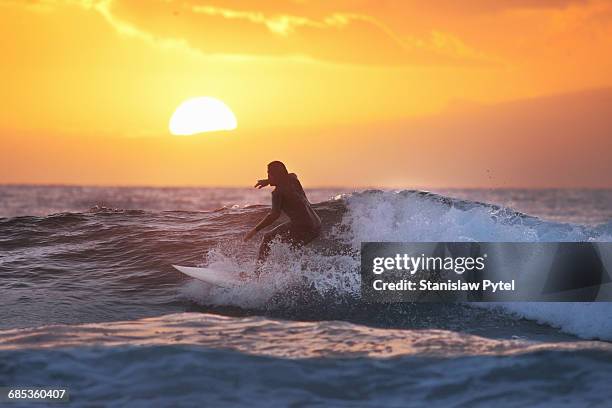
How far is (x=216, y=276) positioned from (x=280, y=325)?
3407 mm

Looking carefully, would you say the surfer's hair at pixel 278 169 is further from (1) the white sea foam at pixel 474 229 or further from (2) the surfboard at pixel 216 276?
(1) the white sea foam at pixel 474 229

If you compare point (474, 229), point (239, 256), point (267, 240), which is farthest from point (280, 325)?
point (474, 229)

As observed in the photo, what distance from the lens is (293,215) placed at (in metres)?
12.7

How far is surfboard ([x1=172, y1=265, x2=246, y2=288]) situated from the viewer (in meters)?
12.3

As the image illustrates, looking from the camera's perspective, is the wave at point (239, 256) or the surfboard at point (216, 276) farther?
the surfboard at point (216, 276)

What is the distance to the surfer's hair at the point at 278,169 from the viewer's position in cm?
1233

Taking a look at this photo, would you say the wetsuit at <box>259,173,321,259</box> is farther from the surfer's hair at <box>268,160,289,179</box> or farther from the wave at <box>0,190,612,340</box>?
the wave at <box>0,190,612,340</box>

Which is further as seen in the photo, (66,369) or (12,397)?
(66,369)

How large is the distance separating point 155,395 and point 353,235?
9546 mm

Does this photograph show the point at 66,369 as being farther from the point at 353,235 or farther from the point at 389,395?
the point at 353,235

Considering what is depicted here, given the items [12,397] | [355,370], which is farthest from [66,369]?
[355,370]

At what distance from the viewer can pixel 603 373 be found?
7625 mm

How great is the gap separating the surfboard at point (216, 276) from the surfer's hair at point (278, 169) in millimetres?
2046

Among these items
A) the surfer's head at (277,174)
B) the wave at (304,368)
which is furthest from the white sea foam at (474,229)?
the surfer's head at (277,174)
